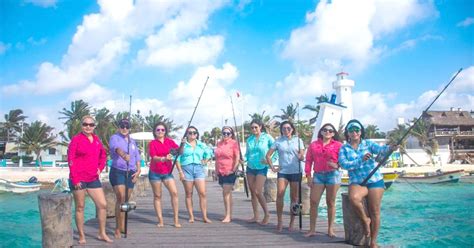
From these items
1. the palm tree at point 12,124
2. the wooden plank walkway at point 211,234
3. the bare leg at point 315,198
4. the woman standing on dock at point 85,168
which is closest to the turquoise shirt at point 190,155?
the wooden plank walkway at point 211,234

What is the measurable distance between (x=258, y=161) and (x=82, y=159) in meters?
2.81

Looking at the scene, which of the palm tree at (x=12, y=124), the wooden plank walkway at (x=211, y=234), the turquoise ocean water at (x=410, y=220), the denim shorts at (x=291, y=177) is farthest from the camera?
the palm tree at (x=12, y=124)

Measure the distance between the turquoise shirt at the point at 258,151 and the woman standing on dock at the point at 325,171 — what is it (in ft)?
3.45

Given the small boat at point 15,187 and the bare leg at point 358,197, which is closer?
the bare leg at point 358,197

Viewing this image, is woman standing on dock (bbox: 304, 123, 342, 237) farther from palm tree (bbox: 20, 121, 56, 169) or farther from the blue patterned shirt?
palm tree (bbox: 20, 121, 56, 169)

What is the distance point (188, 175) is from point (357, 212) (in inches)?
117

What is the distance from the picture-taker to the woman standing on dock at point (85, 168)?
5.00 meters

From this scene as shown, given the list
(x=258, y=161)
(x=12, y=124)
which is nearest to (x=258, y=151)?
(x=258, y=161)

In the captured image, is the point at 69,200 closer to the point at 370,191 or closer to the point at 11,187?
the point at 370,191

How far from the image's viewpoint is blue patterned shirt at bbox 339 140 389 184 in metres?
4.78

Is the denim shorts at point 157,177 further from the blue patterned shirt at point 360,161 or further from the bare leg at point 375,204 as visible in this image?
the bare leg at point 375,204

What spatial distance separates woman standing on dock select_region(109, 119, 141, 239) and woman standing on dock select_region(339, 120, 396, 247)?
3.11 m

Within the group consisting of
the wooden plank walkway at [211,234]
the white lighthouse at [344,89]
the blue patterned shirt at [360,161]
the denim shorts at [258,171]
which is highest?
the white lighthouse at [344,89]

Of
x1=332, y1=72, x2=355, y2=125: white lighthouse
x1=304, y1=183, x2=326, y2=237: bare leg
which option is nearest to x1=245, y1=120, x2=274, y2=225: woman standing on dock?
x1=304, y1=183, x2=326, y2=237: bare leg
